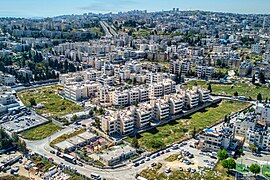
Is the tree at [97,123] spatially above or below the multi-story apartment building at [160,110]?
below

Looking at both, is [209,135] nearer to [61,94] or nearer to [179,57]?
[61,94]

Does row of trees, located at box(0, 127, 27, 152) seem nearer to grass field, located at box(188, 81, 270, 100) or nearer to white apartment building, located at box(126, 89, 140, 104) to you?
white apartment building, located at box(126, 89, 140, 104)

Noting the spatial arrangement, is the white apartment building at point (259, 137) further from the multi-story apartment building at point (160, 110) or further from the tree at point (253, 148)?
the multi-story apartment building at point (160, 110)

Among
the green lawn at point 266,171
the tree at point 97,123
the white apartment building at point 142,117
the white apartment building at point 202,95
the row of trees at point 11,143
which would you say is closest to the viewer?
the green lawn at point 266,171

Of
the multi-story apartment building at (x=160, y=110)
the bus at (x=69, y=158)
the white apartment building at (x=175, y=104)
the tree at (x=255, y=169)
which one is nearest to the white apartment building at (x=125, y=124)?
the multi-story apartment building at (x=160, y=110)

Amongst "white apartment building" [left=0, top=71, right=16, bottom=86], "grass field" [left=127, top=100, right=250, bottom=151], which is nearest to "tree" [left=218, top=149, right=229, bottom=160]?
"grass field" [left=127, top=100, right=250, bottom=151]

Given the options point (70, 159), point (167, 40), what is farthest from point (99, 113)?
point (167, 40)
